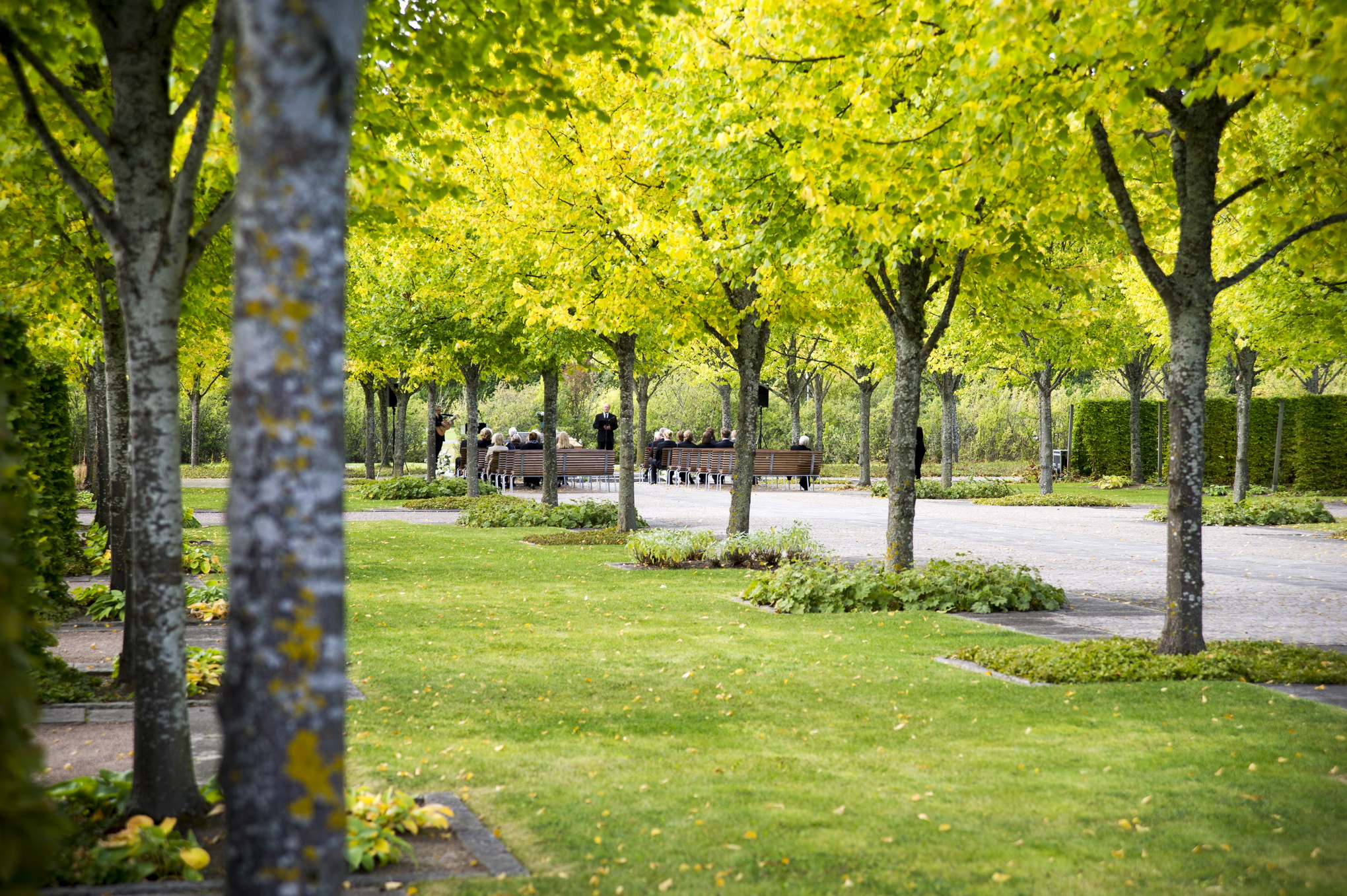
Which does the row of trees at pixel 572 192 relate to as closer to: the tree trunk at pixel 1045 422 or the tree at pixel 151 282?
the tree at pixel 151 282

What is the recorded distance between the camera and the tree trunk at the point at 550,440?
19.8 metres

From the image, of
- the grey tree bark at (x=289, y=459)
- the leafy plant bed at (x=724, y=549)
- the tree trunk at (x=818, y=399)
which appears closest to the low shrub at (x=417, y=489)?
the leafy plant bed at (x=724, y=549)

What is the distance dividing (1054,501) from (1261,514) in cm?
550

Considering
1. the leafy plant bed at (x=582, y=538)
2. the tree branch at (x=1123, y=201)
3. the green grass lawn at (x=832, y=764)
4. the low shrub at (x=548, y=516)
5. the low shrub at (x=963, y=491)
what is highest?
the tree branch at (x=1123, y=201)

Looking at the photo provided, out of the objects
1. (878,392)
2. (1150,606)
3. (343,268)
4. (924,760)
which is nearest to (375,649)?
(924,760)

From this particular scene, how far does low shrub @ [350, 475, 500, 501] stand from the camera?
992 inches

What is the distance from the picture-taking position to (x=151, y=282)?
13.0ft

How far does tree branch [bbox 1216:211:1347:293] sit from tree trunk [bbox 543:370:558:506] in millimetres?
13866

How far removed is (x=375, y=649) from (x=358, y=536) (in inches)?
340

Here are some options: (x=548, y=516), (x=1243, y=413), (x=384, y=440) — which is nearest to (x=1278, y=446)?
(x=1243, y=413)

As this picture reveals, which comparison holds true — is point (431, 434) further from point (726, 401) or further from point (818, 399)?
point (818, 399)

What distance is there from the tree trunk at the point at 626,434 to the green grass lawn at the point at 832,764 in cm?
764

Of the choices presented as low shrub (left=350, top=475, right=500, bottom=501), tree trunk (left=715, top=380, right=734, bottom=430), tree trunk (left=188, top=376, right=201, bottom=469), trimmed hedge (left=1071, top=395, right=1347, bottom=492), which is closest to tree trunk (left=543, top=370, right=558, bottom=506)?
low shrub (left=350, top=475, right=500, bottom=501)

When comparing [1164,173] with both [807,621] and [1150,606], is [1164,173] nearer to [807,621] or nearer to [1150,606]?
[1150,606]
